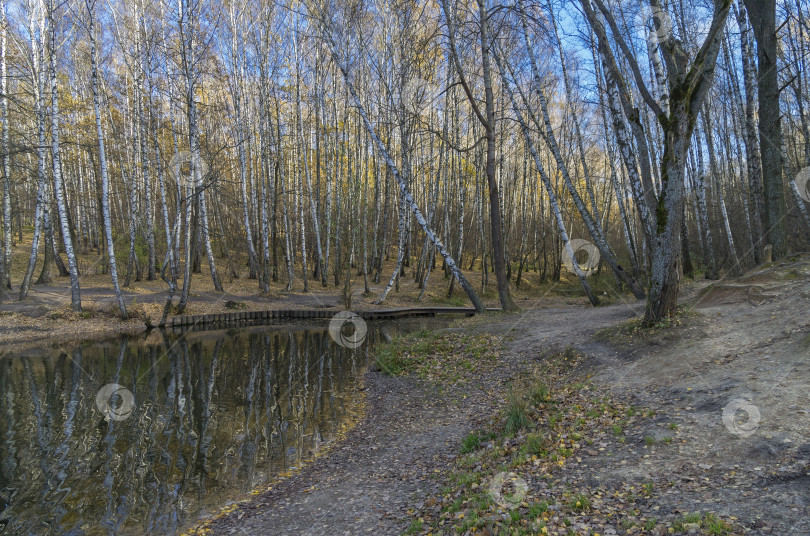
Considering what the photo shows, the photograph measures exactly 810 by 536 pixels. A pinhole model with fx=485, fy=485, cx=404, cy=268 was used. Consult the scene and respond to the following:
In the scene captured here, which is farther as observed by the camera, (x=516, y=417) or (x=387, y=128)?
(x=387, y=128)

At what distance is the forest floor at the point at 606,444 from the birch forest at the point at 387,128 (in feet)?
4.80

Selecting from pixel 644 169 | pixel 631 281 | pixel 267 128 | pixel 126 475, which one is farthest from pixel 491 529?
pixel 267 128

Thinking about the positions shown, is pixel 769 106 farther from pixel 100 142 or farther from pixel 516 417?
pixel 100 142

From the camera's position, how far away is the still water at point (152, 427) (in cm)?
545

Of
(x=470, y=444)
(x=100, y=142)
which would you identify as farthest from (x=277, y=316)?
(x=470, y=444)

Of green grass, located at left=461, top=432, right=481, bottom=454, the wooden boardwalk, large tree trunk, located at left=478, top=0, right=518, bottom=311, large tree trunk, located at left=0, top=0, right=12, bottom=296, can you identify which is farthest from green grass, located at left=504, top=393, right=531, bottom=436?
large tree trunk, located at left=0, top=0, right=12, bottom=296

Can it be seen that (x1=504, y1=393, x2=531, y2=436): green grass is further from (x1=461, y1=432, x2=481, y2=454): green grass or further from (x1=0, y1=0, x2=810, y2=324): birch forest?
(x1=0, y1=0, x2=810, y2=324): birch forest

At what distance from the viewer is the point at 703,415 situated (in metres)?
4.97

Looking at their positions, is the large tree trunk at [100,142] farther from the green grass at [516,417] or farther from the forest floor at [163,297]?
the green grass at [516,417]

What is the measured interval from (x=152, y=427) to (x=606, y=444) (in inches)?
265

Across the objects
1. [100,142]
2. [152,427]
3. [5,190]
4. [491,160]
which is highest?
[100,142]

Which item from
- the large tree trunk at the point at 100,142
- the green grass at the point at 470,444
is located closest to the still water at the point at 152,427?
the green grass at the point at 470,444

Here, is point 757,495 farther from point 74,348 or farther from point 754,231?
point 754,231

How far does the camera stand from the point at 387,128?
22.7 metres
